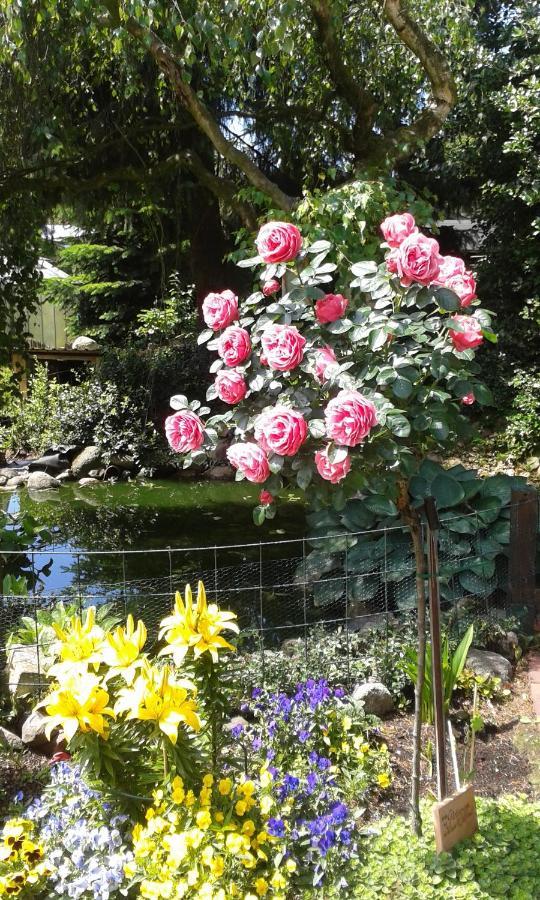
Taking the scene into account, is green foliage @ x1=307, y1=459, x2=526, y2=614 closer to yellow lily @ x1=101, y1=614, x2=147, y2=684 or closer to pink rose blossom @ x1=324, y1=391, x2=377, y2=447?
yellow lily @ x1=101, y1=614, x2=147, y2=684

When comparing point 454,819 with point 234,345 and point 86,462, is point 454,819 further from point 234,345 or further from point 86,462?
point 86,462

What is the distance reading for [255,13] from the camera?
537cm

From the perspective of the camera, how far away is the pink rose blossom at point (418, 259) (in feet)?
5.71

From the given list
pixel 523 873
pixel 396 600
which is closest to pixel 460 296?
Answer: pixel 523 873

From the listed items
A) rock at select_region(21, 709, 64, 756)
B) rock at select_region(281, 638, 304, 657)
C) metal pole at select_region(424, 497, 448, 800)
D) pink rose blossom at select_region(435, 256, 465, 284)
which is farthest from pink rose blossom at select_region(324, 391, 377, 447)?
rock at select_region(281, 638, 304, 657)

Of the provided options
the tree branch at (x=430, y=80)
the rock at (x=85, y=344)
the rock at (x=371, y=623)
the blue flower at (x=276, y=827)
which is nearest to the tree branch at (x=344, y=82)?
the tree branch at (x=430, y=80)

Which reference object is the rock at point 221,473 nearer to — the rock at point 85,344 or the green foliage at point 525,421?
the green foliage at point 525,421

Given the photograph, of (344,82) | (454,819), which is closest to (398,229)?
(454,819)

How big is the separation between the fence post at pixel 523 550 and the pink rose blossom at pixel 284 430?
2.61 metres

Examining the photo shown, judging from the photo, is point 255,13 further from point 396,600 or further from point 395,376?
point 395,376

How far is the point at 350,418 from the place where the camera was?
65.3 inches

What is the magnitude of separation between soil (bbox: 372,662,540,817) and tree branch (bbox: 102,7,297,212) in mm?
3858

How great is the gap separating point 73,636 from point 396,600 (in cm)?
226

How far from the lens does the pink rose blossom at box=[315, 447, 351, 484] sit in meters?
1.72
